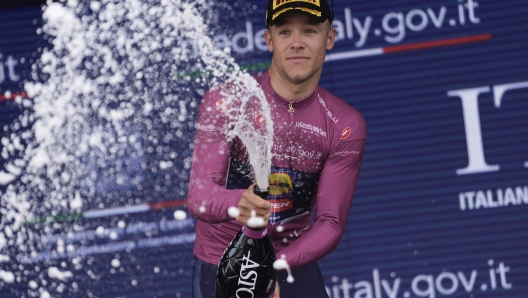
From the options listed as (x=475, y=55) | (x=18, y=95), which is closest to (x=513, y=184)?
(x=475, y=55)

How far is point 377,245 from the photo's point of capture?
4844 mm

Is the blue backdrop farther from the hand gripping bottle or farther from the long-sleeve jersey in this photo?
the hand gripping bottle

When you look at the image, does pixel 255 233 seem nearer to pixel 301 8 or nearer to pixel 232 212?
pixel 232 212

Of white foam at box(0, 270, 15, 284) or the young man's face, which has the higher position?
the young man's face

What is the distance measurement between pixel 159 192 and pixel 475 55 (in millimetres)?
2027

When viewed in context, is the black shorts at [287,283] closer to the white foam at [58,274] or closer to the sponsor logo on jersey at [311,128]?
the sponsor logo on jersey at [311,128]

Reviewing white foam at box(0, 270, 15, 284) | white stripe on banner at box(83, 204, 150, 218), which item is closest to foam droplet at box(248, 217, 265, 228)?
white stripe on banner at box(83, 204, 150, 218)

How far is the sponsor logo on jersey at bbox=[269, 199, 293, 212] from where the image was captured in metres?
3.24

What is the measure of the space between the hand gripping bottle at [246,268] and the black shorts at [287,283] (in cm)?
50

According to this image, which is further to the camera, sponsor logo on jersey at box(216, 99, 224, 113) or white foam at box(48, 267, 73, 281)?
white foam at box(48, 267, 73, 281)

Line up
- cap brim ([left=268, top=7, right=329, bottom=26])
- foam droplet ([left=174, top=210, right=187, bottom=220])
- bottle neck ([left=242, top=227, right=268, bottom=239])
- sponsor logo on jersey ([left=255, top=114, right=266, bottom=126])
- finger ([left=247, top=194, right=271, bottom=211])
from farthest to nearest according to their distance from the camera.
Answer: foam droplet ([left=174, top=210, right=187, bottom=220]) → sponsor logo on jersey ([left=255, top=114, right=266, bottom=126]) → cap brim ([left=268, top=7, right=329, bottom=26]) → bottle neck ([left=242, top=227, right=268, bottom=239]) → finger ([left=247, top=194, right=271, bottom=211])

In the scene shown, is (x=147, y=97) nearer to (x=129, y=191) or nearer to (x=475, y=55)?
(x=129, y=191)

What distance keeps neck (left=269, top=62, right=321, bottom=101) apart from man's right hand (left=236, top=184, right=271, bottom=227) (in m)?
0.82

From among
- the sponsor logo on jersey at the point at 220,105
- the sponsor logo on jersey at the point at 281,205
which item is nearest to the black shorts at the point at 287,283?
the sponsor logo on jersey at the point at 281,205
